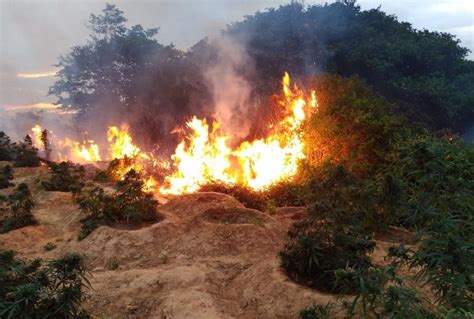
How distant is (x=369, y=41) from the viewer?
2800 centimetres

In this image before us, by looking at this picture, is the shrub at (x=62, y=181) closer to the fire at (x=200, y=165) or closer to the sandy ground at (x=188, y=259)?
the sandy ground at (x=188, y=259)

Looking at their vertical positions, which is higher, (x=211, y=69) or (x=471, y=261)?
(x=211, y=69)

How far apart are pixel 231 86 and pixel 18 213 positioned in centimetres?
1500

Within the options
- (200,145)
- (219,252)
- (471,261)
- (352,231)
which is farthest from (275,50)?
(471,261)

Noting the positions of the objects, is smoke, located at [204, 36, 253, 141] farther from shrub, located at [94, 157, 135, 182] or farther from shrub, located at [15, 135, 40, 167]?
shrub, located at [15, 135, 40, 167]

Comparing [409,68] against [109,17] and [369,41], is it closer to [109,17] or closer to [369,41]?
[369,41]

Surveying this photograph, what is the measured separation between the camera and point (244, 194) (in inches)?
541

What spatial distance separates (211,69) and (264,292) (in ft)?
66.8

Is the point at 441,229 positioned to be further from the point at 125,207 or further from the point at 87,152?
the point at 87,152

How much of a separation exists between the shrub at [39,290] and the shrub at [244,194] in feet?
29.4

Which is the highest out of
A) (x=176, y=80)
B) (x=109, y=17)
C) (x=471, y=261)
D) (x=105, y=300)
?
(x=109, y=17)

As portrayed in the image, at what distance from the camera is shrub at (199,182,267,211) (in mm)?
13441

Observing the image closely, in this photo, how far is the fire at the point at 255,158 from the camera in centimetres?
1573

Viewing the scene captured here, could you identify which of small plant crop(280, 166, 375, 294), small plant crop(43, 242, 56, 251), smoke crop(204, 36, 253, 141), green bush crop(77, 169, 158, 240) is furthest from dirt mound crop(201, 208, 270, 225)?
smoke crop(204, 36, 253, 141)
